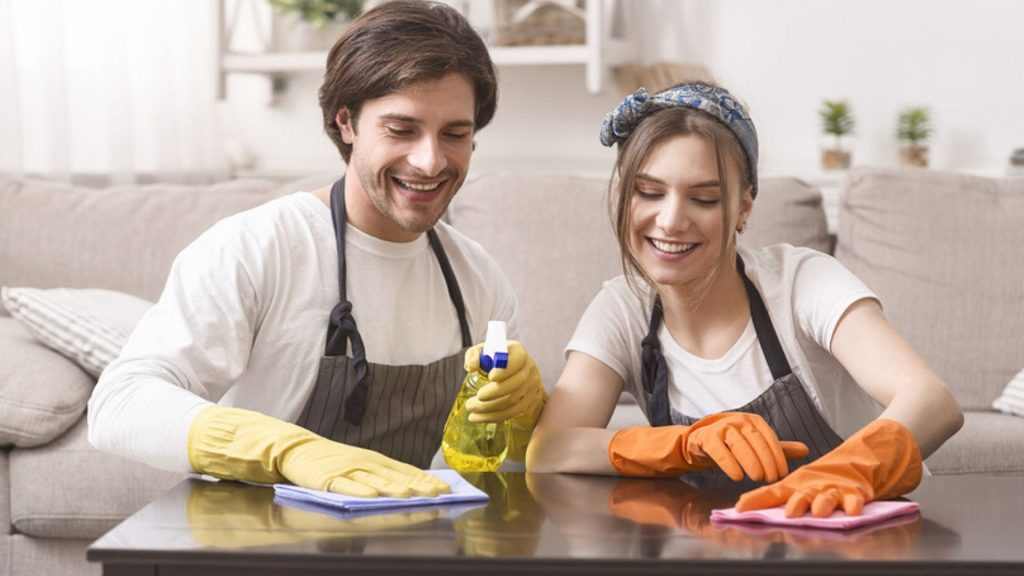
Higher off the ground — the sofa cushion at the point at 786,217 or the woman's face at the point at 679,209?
the woman's face at the point at 679,209

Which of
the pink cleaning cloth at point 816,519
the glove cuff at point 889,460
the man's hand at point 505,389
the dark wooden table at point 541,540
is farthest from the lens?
the man's hand at point 505,389

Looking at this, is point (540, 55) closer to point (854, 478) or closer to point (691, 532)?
point (854, 478)

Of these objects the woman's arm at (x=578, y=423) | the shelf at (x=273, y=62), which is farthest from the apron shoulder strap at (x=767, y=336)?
the shelf at (x=273, y=62)

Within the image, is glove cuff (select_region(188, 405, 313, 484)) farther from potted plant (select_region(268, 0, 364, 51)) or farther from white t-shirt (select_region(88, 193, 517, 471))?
potted plant (select_region(268, 0, 364, 51))

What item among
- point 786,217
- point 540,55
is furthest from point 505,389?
point 540,55

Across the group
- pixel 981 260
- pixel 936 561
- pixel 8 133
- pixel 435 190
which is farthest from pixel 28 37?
pixel 936 561

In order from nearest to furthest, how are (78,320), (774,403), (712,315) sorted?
1. (774,403)
2. (712,315)
3. (78,320)

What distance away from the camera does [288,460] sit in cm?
135

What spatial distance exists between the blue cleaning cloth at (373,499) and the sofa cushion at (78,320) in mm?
1203

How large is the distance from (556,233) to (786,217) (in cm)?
52

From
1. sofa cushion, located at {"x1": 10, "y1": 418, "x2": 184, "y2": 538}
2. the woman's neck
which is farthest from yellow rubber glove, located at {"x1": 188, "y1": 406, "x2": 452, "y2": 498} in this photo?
sofa cushion, located at {"x1": 10, "y1": 418, "x2": 184, "y2": 538}

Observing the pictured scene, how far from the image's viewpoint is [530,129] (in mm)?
3662

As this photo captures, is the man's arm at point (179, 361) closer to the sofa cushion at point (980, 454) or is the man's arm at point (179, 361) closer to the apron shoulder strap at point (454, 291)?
the apron shoulder strap at point (454, 291)

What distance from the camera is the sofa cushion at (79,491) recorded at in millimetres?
2264
